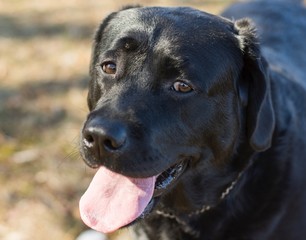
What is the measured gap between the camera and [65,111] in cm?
472

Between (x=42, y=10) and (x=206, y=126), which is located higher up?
(x=206, y=126)

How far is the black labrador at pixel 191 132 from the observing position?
7.98ft

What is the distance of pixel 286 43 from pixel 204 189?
1.31 metres

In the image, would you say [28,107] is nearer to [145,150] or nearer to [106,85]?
[106,85]

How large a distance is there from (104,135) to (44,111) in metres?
2.56

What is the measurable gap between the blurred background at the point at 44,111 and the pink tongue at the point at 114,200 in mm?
356

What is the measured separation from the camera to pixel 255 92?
8.80 ft

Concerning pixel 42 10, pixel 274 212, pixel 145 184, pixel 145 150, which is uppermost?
pixel 145 150

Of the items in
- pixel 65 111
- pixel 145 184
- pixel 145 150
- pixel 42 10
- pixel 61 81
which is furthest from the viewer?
pixel 42 10

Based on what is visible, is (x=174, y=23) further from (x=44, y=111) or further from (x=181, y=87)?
(x=44, y=111)

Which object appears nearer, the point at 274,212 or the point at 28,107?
the point at 274,212

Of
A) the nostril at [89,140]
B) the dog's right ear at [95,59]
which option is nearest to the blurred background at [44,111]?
the dog's right ear at [95,59]

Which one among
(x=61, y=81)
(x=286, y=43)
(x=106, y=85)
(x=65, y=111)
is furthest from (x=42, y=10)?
(x=106, y=85)

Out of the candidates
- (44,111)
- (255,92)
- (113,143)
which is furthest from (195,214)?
(44,111)
